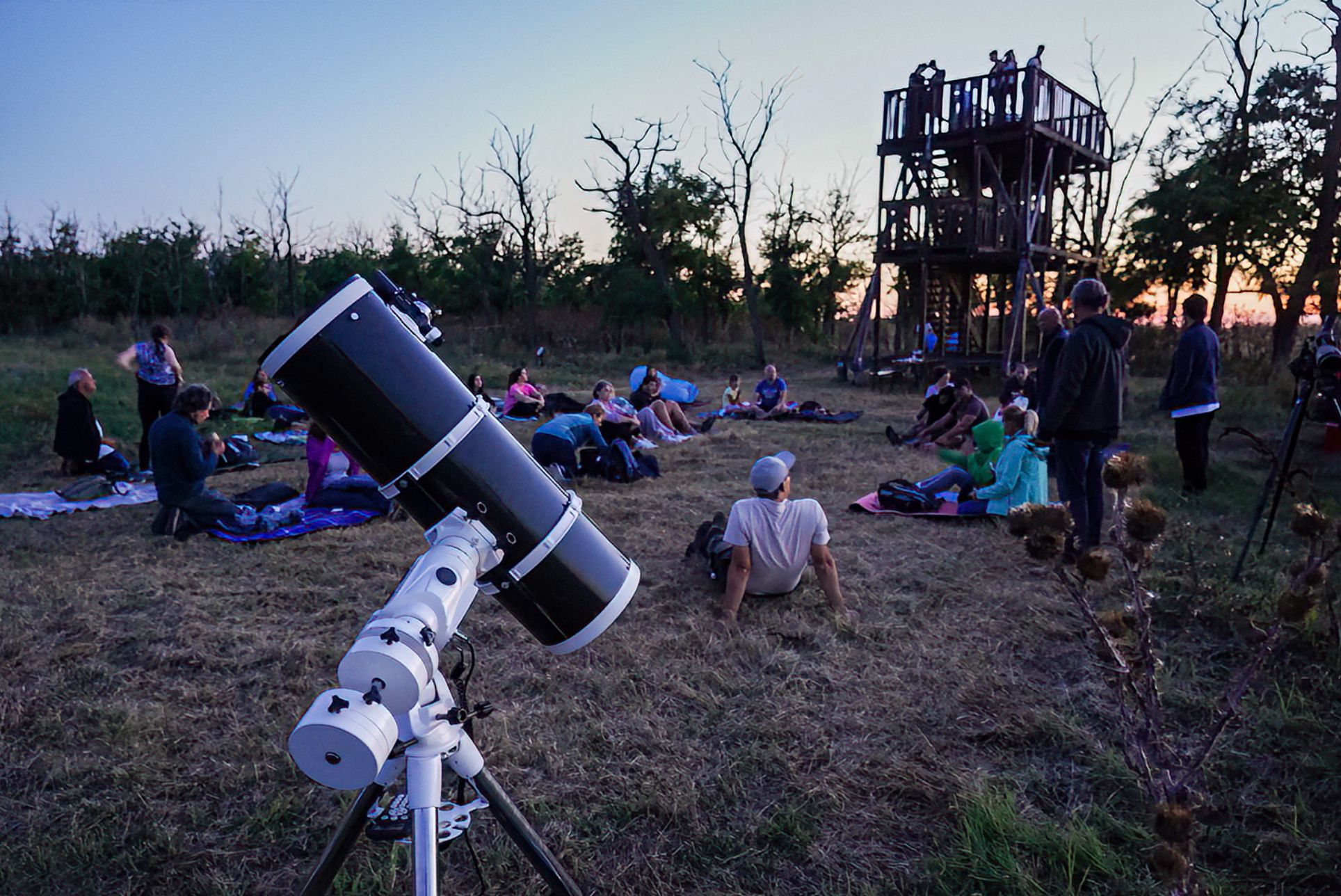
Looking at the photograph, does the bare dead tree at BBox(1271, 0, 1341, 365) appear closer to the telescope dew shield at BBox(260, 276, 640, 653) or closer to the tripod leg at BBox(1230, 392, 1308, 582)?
the tripod leg at BBox(1230, 392, 1308, 582)

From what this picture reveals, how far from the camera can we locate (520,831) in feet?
4.83

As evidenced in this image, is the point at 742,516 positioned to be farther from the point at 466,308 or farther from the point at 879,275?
the point at 466,308

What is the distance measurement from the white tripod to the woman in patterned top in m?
6.55

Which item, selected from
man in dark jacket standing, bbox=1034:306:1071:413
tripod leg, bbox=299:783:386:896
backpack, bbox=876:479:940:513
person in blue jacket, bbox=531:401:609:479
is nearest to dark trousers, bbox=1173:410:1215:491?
man in dark jacket standing, bbox=1034:306:1071:413

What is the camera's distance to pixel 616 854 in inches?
88.0

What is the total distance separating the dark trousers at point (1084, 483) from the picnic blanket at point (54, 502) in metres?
6.18

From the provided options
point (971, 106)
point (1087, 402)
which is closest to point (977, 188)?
point (971, 106)

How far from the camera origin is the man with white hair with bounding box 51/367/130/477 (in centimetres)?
699

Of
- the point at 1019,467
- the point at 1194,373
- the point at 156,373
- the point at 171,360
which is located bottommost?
the point at 1019,467

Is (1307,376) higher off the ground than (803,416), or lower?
higher

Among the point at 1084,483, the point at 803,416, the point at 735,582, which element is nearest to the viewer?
the point at 735,582

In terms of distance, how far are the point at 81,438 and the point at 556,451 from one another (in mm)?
4069

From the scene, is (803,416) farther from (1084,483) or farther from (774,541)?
(774,541)

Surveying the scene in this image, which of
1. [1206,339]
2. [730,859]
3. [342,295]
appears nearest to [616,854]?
[730,859]
